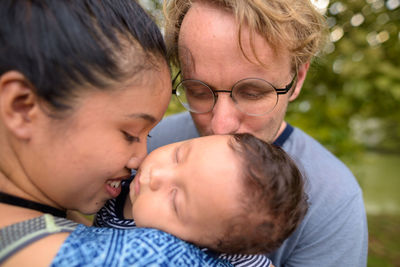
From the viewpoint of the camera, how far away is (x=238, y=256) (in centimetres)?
160

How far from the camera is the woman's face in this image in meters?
1.31

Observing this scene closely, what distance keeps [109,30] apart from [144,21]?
9.5 inches

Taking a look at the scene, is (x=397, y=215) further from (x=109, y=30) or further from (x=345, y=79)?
(x=109, y=30)

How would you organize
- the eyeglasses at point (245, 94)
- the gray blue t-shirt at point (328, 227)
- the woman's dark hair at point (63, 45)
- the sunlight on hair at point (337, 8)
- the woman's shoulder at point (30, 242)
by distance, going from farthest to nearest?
the sunlight on hair at point (337, 8), the gray blue t-shirt at point (328, 227), the eyeglasses at point (245, 94), the woman's dark hair at point (63, 45), the woman's shoulder at point (30, 242)

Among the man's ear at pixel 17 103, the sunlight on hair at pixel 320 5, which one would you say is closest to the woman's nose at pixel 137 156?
the man's ear at pixel 17 103

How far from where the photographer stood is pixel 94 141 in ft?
4.45

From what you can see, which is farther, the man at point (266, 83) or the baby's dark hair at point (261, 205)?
the man at point (266, 83)

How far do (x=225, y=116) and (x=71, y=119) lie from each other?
2.97 ft

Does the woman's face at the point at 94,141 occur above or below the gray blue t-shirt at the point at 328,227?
above

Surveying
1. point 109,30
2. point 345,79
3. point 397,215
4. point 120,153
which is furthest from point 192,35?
point 397,215

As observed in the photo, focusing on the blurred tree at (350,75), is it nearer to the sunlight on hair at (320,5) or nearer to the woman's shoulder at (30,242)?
the sunlight on hair at (320,5)

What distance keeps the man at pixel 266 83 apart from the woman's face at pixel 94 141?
0.38 metres

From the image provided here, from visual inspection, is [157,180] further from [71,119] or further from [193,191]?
[71,119]

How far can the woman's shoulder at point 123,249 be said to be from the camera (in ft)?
3.72
